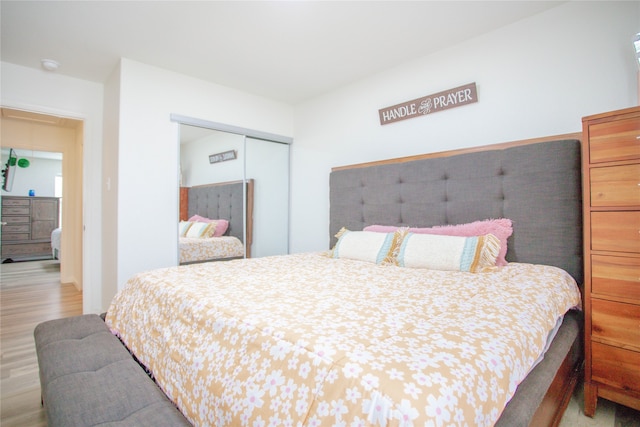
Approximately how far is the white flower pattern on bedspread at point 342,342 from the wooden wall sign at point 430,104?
54.1 inches

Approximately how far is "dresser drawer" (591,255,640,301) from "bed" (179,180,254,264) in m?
2.82

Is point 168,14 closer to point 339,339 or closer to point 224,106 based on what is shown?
point 224,106

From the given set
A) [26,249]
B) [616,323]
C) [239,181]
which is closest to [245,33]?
[239,181]

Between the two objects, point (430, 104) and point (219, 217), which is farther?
point (219, 217)

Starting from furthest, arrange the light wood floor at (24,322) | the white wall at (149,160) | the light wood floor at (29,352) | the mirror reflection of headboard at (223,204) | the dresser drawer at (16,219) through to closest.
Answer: the dresser drawer at (16,219) < the mirror reflection of headboard at (223,204) < the white wall at (149,160) < the light wood floor at (24,322) < the light wood floor at (29,352)

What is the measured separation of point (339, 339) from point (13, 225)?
8.76m

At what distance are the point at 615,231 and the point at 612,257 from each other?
0.12 m

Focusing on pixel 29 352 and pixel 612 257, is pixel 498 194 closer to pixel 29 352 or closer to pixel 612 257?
pixel 612 257

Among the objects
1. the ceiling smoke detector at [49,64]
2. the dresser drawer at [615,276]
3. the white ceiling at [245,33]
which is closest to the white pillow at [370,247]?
the dresser drawer at [615,276]

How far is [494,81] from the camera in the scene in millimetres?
2189

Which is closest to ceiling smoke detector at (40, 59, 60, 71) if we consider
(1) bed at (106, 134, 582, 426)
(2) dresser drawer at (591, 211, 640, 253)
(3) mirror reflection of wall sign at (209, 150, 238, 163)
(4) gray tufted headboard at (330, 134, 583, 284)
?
(3) mirror reflection of wall sign at (209, 150, 238, 163)

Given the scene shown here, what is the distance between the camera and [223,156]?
319 cm

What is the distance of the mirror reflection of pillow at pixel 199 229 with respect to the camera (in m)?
2.95

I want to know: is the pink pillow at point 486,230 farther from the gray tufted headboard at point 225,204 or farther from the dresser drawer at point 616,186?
the gray tufted headboard at point 225,204
